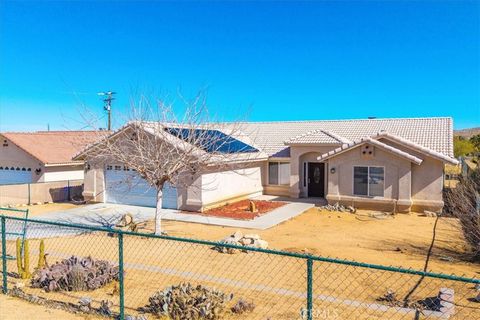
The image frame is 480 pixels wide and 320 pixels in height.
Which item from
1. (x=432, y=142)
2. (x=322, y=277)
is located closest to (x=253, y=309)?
(x=322, y=277)

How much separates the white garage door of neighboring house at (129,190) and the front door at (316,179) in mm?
8419

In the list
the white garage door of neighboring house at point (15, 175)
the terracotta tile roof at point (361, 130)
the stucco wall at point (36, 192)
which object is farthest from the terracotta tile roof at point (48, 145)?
the terracotta tile roof at point (361, 130)

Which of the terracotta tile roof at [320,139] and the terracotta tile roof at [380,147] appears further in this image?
the terracotta tile roof at [320,139]

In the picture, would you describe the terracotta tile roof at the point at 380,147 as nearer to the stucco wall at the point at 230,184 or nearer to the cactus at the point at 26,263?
the stucco wall at the point at 230,184

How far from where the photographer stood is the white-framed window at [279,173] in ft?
82.7

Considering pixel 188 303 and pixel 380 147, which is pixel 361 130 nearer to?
pixel 380 147

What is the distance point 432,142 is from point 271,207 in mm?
9174

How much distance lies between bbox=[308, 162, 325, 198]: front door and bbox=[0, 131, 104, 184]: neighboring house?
1370 centimetres

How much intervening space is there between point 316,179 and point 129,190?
10.7 metres

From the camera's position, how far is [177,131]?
17.2 m

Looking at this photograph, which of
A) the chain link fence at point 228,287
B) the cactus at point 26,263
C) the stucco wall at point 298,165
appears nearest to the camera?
the chain link fence at point 228,287

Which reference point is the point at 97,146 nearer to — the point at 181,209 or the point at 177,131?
the point at 177,131

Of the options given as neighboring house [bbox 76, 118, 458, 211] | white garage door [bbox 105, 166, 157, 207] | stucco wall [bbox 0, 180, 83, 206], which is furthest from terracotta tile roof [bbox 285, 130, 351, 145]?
stucco wall [bbox 0, 180, 83, 206]

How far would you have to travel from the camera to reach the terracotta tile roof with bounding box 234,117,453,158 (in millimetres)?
22062
